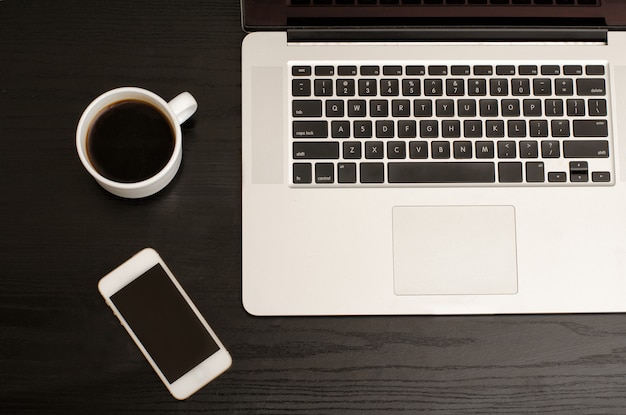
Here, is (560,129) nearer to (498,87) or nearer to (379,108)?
(498,87)

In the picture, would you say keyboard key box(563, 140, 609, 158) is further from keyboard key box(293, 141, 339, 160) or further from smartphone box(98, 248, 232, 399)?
smartphone box(98, 248, 232, 399)

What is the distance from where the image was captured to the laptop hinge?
0.70 m

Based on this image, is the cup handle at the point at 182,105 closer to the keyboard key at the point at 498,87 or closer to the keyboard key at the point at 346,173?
the keyboard key at the point at 346,173

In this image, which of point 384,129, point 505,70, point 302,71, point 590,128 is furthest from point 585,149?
point 302,71

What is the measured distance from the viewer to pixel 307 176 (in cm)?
67

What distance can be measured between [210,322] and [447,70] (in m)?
0.39

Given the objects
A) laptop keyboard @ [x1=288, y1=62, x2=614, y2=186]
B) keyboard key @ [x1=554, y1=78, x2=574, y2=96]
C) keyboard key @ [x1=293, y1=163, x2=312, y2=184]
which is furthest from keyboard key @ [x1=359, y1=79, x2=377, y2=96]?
keyboard key @ [x1=554, y1=78, x2=574, y2=96]

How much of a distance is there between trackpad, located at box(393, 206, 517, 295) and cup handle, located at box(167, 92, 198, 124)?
0.25m

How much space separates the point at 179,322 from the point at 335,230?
198 millimetres

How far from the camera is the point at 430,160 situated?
2.23 feet

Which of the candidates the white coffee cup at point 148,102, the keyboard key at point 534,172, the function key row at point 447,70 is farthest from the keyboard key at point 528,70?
the white coffee cup at point 148,102

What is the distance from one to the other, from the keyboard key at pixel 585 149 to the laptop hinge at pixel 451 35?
12 cm

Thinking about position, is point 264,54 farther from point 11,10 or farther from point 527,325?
point 527,325

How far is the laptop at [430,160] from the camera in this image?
671mm
